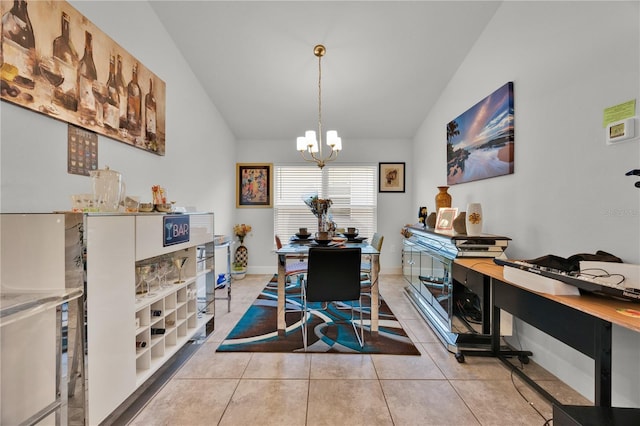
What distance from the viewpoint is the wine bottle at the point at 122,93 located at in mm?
2089

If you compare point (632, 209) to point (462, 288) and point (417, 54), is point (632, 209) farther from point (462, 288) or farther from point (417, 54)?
point (417, 54)

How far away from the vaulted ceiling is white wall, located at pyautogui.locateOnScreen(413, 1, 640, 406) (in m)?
0.59

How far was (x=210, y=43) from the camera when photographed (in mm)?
2945

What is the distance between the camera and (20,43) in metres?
1.39

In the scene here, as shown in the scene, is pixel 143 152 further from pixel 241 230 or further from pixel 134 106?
pixel 241 230

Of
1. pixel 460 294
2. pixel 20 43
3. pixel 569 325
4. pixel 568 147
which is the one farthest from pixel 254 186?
pixel 569 325

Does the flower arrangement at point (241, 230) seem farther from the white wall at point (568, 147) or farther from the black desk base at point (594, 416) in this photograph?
the black desk base at point (594, 416)

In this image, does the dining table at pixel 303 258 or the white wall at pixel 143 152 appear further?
the dining table at pixel 303 258

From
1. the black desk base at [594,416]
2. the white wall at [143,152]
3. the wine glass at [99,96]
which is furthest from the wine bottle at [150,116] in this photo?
the black desk base at [594,416]

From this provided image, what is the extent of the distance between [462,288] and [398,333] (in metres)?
0.79

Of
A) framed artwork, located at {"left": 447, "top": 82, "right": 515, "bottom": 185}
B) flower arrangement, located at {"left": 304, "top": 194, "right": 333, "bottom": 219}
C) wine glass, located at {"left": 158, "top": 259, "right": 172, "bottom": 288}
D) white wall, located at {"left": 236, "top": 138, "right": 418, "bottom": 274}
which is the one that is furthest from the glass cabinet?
wine glass, located at {"left": 158, "top": 259, "right": 172, "bottom": 288}

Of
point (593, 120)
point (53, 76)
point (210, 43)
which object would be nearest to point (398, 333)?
point (593, 120)

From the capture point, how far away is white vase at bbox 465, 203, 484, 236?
229 cm

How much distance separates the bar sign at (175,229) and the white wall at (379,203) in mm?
2782
